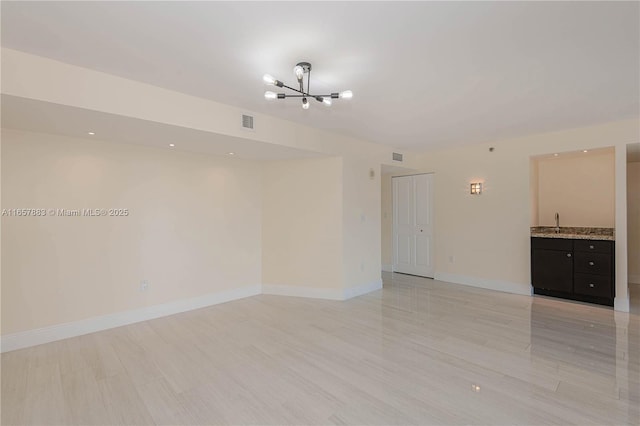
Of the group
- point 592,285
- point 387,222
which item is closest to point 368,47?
point 592,285

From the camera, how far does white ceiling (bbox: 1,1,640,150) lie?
1.89 meters

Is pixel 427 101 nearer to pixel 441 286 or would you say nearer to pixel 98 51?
pixel 98 51

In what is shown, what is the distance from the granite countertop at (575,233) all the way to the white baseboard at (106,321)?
5.04m

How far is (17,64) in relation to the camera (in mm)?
2322

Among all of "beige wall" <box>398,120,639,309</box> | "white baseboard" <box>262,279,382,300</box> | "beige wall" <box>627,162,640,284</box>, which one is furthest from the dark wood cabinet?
"white baseboard" <box>262,279,382,300</box>

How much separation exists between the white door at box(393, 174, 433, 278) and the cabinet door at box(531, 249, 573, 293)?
6.04 feet

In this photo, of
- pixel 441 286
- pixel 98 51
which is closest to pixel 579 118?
pixel 441 286

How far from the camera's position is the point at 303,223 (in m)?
5.04

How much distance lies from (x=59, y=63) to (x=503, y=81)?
3.92 meters

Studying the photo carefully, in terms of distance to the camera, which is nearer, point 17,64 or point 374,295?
point 17,64

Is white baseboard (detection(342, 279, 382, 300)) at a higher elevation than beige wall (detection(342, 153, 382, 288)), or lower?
lower

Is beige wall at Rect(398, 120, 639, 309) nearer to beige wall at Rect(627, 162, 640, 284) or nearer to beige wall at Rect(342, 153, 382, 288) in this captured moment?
beige wall at Rect(342, 153, 382, 288)

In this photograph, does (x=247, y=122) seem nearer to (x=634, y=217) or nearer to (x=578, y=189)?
(x=578, y=189)

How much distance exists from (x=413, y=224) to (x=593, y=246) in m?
2.96
